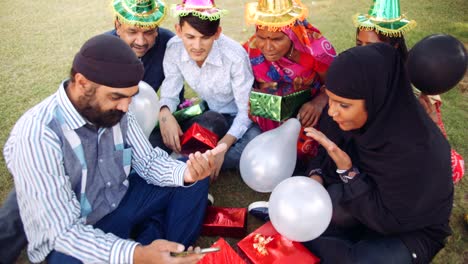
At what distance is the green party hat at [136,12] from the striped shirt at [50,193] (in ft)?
4.04

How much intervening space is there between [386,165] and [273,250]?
744mm

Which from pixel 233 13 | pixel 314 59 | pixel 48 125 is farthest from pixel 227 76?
pixel 233 13

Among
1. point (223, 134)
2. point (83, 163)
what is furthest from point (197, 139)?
point (83, 163)

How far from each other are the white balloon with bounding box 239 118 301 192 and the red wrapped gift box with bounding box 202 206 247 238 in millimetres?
228

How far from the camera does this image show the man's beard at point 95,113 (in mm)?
1824

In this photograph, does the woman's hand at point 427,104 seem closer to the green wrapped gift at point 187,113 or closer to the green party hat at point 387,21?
the green party hat at point 387,21

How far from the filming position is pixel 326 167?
250 centimetres

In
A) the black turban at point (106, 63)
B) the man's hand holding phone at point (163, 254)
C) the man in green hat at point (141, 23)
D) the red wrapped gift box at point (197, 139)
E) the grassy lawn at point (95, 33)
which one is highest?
the black turban at point (106, 63)

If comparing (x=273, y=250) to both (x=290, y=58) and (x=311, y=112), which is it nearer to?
(x=311, y=112)

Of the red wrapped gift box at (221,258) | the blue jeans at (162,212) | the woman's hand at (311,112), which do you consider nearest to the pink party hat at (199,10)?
the woman's hand at (311,112)

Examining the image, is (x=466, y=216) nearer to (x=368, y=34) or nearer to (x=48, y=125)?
(x=368, y=34)

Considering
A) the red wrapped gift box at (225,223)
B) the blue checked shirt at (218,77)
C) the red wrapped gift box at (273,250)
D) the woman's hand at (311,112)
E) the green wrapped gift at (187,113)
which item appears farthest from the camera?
the green wrapped gift at (187,113)

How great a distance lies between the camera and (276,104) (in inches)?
104

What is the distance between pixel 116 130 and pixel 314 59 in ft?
5.03
